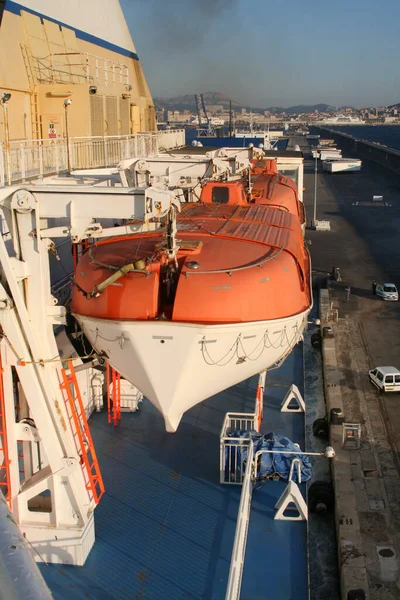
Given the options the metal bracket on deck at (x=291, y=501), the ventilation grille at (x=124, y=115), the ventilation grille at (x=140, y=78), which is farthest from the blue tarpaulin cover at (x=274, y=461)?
the ventilation grille at (x=140, y=78)

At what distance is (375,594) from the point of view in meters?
9.32

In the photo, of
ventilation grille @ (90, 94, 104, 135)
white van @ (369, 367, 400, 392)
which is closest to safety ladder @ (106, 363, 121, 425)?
white van @ (369, 367, 400, 392)

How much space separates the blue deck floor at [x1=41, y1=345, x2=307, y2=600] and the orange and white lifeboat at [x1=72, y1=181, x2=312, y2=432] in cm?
186

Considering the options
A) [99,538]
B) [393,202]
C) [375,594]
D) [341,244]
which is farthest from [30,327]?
[393,202]

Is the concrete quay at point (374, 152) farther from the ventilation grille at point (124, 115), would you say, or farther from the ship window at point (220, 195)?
the ship window at point (220, 195)

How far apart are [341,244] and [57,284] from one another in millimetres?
30791

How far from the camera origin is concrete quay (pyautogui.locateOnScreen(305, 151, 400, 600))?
10062 millimetres

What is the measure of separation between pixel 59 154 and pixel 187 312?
1023 cm

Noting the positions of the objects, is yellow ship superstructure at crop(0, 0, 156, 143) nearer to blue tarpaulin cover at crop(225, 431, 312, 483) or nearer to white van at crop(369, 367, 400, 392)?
blue tarpaulin cover at crop(225, 431, 312, 483)

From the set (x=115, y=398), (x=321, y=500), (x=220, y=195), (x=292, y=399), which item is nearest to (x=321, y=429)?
(x=292, y=399)

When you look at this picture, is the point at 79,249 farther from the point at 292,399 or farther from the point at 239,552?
the point at 239,552

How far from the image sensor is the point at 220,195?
49.8ft

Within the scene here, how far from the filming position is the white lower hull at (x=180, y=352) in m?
8.98

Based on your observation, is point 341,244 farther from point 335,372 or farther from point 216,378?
point 216,378
